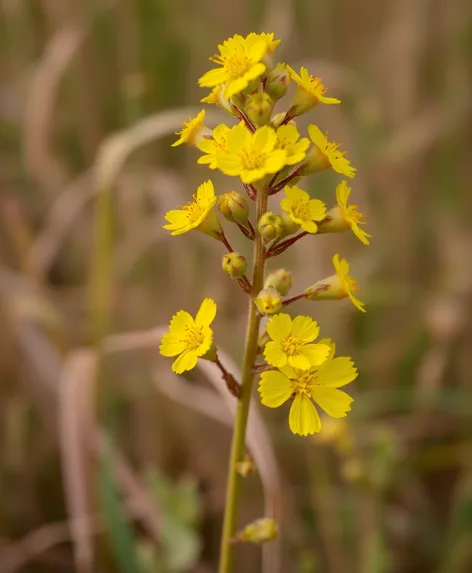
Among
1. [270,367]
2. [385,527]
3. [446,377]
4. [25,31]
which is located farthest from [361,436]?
[25,31]

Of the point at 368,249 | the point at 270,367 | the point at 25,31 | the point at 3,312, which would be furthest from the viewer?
the point at 25,31

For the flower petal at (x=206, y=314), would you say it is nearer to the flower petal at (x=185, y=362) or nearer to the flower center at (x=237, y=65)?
the flower petal at (x=185, y=362)

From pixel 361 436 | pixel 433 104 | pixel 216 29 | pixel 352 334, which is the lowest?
pixel 361 436

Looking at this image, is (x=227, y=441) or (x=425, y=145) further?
(x=425, y=145)

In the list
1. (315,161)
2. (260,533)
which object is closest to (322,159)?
(315,161)

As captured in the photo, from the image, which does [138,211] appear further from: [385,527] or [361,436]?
[385,527]

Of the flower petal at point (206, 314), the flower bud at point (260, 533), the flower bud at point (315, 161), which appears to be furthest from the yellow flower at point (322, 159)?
the flower bud at point (260, 533)

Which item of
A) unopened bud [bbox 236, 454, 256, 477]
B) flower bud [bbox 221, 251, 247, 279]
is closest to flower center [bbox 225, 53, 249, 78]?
flower bud [bbox 221, 251, 247, 279]
